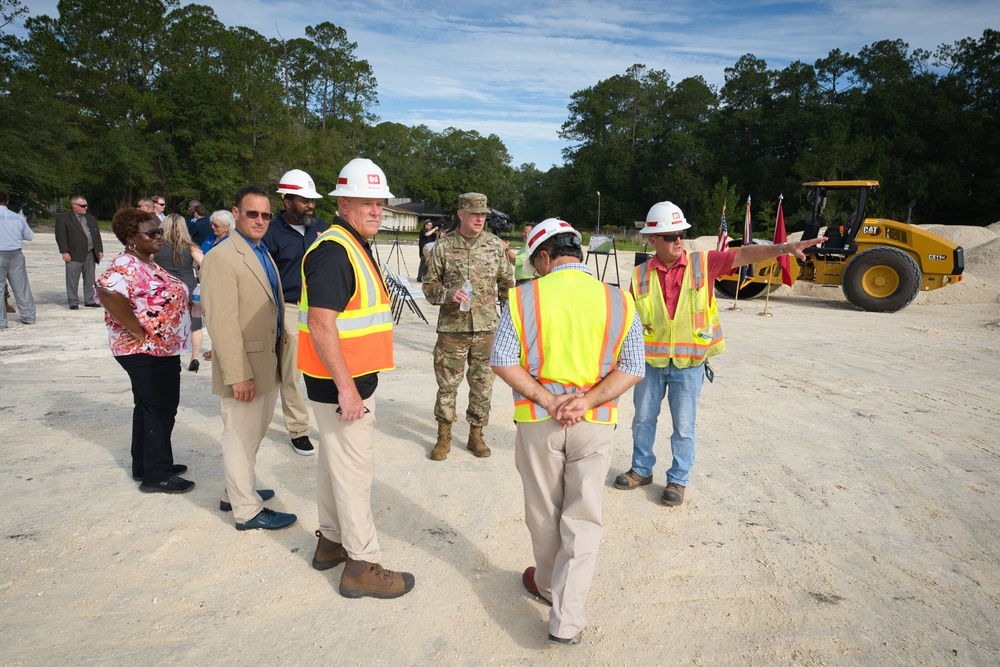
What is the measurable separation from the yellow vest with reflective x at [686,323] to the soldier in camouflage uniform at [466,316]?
1.37 metres

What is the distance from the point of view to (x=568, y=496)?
2.69m

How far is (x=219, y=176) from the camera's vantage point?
4572cm

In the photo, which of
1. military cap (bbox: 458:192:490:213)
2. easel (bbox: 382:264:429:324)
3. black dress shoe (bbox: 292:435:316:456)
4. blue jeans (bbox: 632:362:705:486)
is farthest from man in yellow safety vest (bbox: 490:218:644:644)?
easel (bbox: 382:264:429:324)

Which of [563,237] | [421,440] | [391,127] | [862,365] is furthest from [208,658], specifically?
[391,127]

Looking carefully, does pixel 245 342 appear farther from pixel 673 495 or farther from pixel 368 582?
pixel 673 495

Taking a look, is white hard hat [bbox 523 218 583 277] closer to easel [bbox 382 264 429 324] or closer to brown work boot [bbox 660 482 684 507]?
brown work boot [bbox 660 482 684 507]

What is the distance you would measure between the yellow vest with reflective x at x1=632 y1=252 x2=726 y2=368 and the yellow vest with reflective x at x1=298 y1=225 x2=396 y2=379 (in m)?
1.91

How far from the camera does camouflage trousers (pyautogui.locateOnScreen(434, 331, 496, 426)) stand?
4.91 meters

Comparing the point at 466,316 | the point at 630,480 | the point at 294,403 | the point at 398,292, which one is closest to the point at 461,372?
the point at 466,316

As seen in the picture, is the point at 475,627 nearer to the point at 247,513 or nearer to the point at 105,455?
the point at 247,513

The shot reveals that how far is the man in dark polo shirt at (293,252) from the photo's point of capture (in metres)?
4.69

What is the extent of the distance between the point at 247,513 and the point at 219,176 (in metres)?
48.2

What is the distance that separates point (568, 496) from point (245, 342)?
2051 mm

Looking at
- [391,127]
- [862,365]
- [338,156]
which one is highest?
[391,127]
